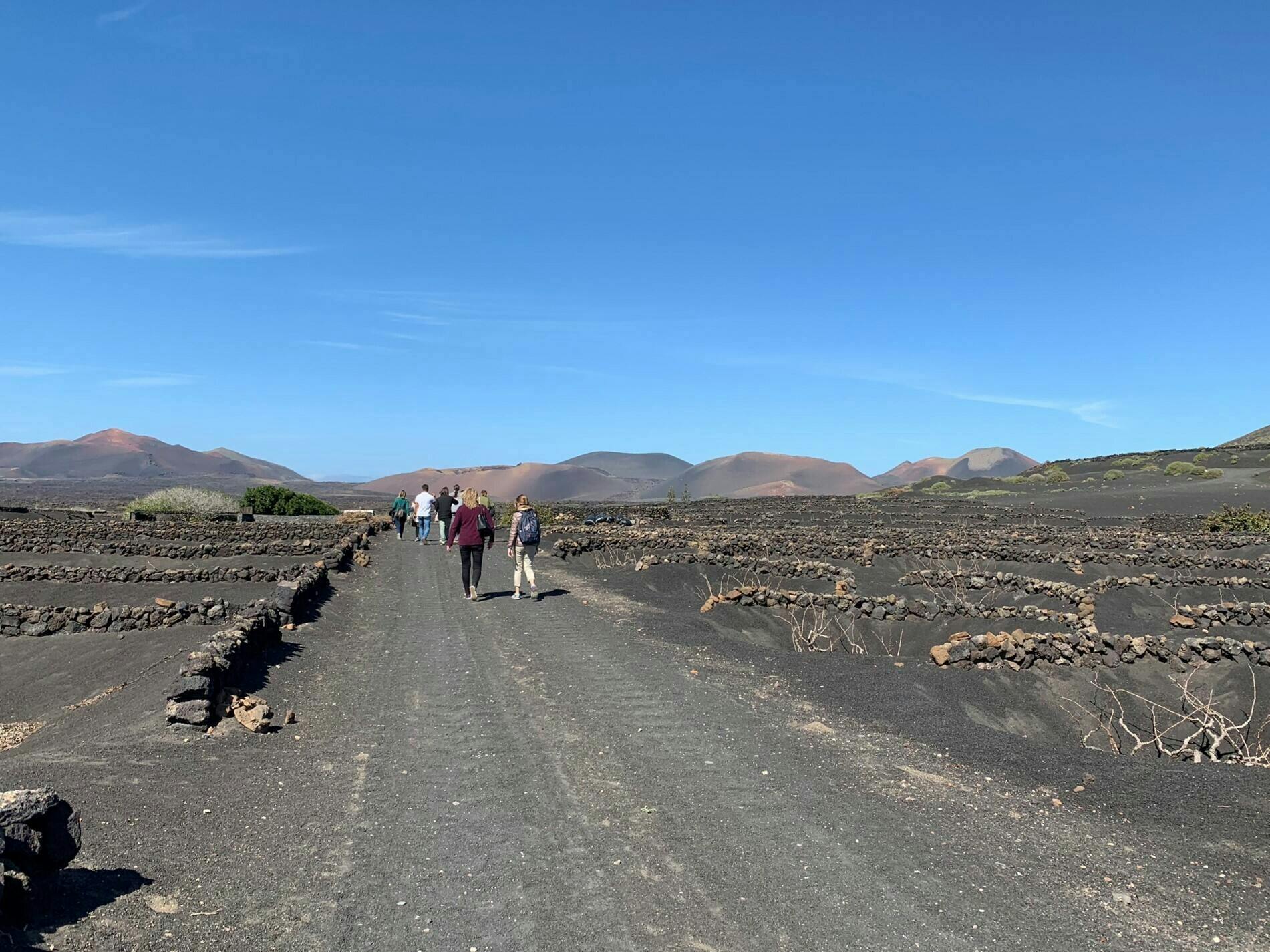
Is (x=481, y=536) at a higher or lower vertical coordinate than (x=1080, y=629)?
higher

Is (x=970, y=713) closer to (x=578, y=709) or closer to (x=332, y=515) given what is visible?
(x=578, y=709)

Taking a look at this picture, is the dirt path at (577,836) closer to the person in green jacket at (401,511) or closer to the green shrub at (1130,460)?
the person in green jacket at (401,511)

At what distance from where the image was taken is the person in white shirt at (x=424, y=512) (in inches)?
1045

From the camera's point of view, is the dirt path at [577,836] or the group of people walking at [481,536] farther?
the group of people walking at [481,536]

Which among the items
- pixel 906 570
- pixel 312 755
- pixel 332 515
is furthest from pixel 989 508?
pixel 312 755

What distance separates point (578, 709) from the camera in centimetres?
826

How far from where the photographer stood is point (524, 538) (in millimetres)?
14438

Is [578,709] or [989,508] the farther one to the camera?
[989,508]

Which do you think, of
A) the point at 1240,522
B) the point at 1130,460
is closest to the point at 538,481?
the point at 1130,460

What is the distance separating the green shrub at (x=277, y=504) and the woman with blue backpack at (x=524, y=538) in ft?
122

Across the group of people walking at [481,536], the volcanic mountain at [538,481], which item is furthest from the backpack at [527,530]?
the volcanic mountain at [538,481]

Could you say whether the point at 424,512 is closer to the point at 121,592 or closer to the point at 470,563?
the point at 121,592

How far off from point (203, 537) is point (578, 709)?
2629cm

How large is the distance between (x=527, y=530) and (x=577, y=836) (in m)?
9.30
